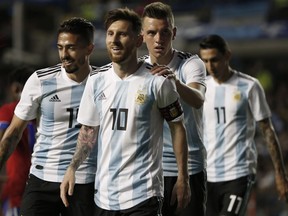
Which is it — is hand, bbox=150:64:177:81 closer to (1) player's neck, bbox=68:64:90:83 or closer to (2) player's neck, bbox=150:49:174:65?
(2) player's neck, bbox=150:49:174:65

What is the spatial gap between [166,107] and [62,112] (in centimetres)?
124

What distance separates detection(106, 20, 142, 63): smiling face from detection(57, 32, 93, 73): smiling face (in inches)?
31.1

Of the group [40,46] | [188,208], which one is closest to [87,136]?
[188,208]

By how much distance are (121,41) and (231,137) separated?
9.18 ft

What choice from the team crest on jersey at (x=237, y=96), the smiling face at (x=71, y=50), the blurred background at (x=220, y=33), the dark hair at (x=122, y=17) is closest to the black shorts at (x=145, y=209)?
the dark hair at (x=122, y=17)

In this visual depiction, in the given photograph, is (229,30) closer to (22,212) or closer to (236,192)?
(236,192)

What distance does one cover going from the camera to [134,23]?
5707 mm

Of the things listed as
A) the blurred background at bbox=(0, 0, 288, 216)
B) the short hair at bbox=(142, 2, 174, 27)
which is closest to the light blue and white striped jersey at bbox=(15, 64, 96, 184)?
the short hair at bbox=(142, 2, 174, 27)

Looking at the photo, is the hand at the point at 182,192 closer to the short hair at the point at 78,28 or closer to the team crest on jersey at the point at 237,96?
the short hair at the point at 78,28

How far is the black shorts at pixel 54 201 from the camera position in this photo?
6484 millimetres

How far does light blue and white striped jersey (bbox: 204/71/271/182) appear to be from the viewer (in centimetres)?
809

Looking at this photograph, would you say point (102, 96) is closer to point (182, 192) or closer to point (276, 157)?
point (182, 192)

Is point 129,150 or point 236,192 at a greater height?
point 129,150

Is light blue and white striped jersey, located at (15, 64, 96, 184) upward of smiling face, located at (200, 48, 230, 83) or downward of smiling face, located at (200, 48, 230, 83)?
downward
